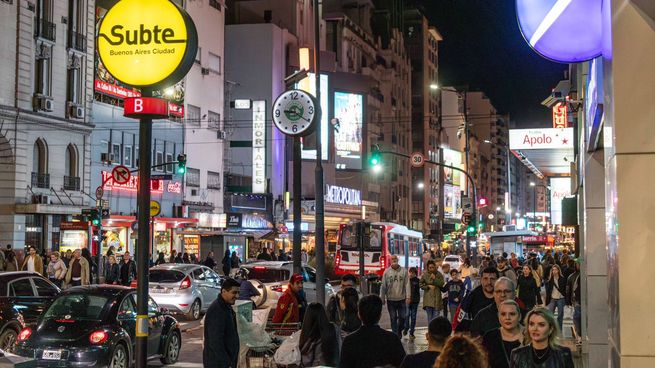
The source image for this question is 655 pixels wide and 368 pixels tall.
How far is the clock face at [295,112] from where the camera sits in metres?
19.1

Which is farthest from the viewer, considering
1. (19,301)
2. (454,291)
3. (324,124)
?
(324,124)

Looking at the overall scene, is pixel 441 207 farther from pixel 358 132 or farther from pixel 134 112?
pixel 134 112

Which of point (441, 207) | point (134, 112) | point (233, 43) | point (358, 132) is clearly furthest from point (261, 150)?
point (441, 207)

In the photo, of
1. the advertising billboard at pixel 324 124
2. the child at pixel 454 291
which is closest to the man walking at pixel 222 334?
the child at pixel 454 291

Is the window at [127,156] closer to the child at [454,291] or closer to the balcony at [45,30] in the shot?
the balcony at [45,30]

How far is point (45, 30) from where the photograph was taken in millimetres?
40719

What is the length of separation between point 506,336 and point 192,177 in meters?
48.1

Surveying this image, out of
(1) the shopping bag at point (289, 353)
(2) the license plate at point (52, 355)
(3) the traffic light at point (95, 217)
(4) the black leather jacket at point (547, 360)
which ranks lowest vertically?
(2) the license plate at point (52, 355)

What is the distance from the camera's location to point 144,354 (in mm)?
7738

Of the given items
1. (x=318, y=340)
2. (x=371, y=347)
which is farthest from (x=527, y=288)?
(x=371, y=347)

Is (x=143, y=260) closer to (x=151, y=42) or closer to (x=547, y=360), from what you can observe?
(x=151, y=42)

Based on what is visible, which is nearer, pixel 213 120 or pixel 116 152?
pixel 116 152

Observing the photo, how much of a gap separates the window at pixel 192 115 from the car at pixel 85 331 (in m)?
39.7

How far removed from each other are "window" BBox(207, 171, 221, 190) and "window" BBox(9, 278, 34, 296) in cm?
3827
